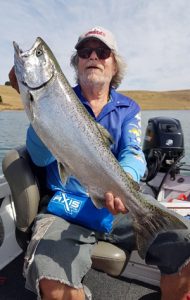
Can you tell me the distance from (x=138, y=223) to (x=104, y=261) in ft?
2.02

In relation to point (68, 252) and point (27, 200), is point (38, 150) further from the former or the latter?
point (68, 252)

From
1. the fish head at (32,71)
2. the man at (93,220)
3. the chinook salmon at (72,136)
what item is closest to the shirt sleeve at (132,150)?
the man at (93,220)

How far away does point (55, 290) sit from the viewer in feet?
8.91

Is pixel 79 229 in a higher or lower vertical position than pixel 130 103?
lower

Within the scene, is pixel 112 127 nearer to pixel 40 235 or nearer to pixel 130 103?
pixel 130 103

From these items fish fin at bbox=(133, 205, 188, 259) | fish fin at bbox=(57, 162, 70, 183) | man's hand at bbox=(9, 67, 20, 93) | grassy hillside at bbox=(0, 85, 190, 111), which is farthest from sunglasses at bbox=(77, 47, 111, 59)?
grassy hillside at bbox=(0, 85, 190, 111)

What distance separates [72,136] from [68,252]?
3.11 ft

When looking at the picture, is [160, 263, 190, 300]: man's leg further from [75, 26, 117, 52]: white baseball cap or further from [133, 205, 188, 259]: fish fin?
[75, 26, 117, 52]: white baseball cap

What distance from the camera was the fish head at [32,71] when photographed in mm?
2574

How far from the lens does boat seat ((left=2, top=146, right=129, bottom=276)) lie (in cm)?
324

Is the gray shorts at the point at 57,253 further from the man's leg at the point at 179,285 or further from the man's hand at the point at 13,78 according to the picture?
the man's hand at the point at 13,78

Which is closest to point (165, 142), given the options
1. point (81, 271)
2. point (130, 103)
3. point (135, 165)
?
point (130, 103)

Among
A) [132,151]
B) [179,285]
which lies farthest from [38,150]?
[179,285]

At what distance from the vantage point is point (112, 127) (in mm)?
3588
